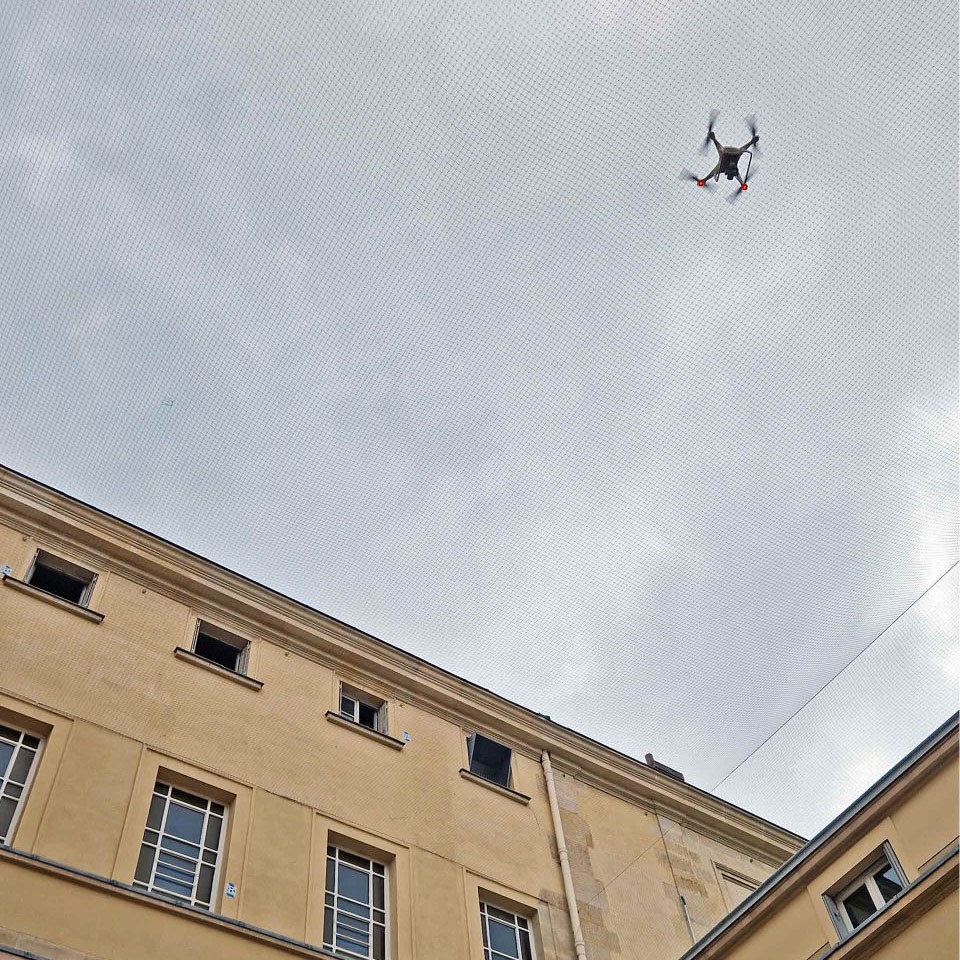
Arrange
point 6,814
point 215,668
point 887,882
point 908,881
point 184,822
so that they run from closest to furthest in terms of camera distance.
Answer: point 908,881 < point 887,882 < point 6,814 < point 184,822 < point 215,668

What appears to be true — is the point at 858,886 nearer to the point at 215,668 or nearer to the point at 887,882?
the point at 887,882

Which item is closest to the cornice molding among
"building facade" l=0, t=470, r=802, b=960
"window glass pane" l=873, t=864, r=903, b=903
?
"building facade" l=0, t=470, r=802, b=960

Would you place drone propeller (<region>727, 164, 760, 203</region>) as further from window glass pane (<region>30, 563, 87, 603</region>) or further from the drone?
window glass pane (<region>30, 563, 87, 603</region>)

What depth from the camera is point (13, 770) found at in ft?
42.1

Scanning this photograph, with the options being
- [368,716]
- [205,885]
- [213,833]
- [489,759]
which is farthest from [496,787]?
[205,885]

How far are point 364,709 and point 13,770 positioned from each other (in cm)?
638

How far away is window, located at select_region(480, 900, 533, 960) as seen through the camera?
15203 mm

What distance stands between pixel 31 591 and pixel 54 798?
11.7ft

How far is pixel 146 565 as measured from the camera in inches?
663

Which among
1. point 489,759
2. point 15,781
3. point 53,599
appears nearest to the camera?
point 15,781

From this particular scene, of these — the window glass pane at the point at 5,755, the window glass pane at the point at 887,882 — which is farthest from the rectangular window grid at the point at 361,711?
the window glass pane at the point at 887,882

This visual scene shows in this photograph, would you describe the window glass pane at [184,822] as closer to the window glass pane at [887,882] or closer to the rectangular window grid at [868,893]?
the rectangular window grid at [868,893]

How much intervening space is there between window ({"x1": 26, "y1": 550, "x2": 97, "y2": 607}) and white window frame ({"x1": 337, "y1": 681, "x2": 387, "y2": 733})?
4.36 metres

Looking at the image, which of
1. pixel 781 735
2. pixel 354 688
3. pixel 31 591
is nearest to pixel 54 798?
pixel 31 591
